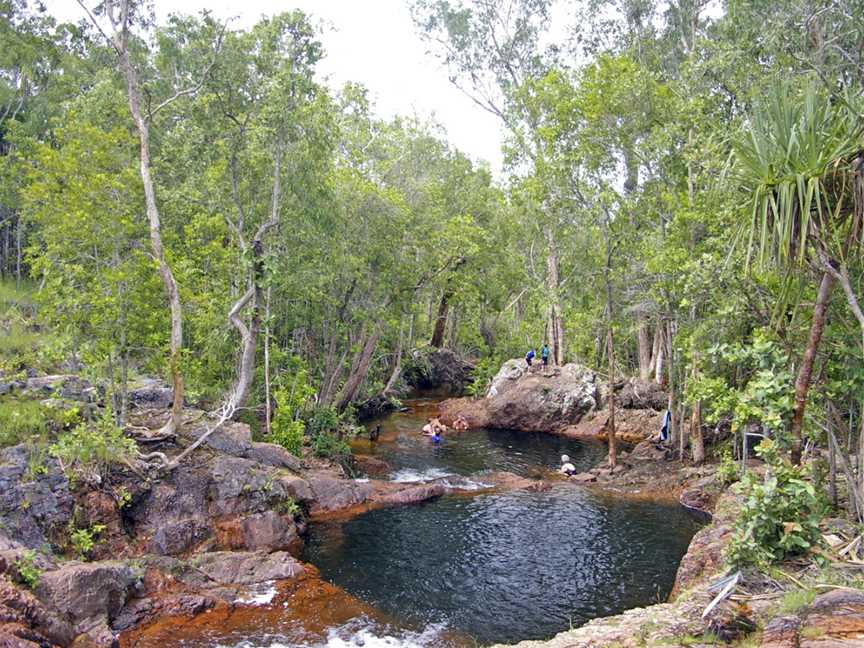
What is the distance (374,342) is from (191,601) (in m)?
15.6

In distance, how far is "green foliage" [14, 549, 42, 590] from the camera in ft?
33.8

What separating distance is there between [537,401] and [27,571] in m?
26.2

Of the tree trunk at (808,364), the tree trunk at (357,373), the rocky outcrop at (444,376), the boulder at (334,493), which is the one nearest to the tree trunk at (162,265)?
the boulder at (334,493)

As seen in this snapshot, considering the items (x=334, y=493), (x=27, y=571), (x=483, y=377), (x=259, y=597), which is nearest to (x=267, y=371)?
(x=334, y=493)

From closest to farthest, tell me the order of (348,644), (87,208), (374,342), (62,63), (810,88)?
(810,88) < (348,644) < (87,208) < (374,342) < (62,63)

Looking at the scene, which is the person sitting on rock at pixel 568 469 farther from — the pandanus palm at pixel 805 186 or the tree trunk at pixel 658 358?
the pandanus palm at pixel 805 186

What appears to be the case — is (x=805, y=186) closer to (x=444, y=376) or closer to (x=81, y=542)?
(x=81, y=542)

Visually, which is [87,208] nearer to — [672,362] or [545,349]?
[672,362]

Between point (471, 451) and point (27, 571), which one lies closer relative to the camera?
point (27, 571)

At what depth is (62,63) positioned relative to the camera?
35312 millimetres

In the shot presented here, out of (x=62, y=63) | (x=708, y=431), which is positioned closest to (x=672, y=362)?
(x=708, y=431)

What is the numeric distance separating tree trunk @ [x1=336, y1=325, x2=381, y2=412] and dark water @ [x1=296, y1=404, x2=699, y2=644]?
516 cm

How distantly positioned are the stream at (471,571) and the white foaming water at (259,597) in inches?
1.9

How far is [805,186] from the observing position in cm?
887
